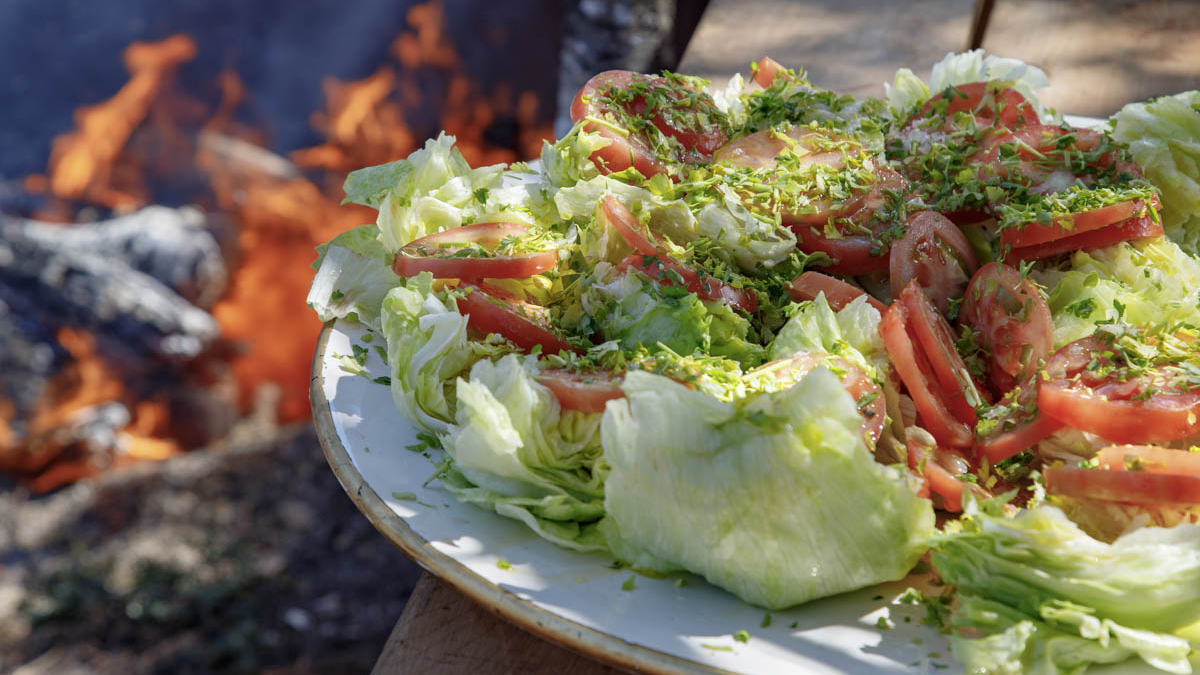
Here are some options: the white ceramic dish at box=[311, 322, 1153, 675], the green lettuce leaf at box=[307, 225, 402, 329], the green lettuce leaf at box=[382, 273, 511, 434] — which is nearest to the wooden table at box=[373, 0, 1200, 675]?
the green lettuce leaf at box=[307, 225, 402, 329]

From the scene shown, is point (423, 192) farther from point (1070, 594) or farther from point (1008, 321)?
point (1070, 594)

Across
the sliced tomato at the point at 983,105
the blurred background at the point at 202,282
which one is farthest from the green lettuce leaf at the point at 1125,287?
the blurred background at the point at 202,282

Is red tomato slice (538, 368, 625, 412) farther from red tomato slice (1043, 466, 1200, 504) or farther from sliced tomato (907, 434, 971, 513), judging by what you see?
red tomato slice (1043, 466, 1200, 504)

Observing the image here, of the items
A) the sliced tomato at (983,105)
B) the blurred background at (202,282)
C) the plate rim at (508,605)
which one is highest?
the sliced tomato at (983,105)

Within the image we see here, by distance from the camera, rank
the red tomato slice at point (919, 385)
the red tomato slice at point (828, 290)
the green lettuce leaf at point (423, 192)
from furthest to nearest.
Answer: the green lettuce leaf at point (423, 192) < the red tomato slice at point (828, 290) < the red tomato slice at point (919, 385)

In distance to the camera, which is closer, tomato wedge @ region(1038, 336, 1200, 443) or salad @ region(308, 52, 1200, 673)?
salad @ region(308, 52, 1200, 673)

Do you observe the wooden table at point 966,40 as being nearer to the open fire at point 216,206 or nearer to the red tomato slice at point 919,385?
the red tomato slice at point 919,385

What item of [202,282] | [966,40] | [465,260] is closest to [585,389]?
[465,260]

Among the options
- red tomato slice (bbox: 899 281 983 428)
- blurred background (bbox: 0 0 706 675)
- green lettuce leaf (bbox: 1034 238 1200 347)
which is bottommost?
blurred background (bbox: 0 0 706 675)
